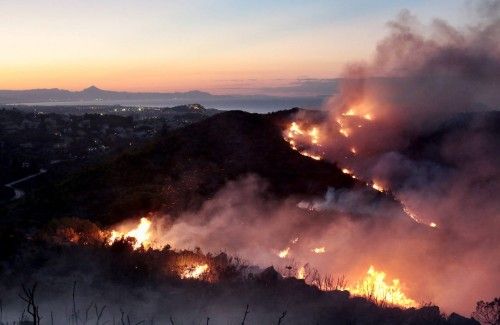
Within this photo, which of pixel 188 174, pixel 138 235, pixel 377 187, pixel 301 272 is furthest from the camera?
pixel 188 174

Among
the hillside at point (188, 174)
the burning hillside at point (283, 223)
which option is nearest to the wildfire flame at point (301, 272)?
the burning hillside at point (283, 223)

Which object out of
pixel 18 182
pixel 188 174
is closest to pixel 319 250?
pixel 188 174

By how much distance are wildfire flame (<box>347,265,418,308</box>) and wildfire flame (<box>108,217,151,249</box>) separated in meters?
7.73

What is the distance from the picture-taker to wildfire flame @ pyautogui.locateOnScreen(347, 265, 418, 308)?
587 inches

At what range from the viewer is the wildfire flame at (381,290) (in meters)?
14.9

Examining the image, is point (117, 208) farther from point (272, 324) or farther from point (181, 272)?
point (272, 324)

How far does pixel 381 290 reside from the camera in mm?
16359

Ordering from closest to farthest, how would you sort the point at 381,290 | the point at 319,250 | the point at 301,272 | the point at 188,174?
the point at 381,290 → the point at 301,272 → the point at 319,250 → the point at 188,174

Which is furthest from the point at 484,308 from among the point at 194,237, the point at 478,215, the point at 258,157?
the point at 258,157

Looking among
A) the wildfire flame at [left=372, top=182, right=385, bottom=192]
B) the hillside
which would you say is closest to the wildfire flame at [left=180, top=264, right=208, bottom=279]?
the hillside

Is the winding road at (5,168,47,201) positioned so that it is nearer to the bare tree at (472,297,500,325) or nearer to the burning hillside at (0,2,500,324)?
the burning hillside at (0,2,500,324)

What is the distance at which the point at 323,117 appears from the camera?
137 ft

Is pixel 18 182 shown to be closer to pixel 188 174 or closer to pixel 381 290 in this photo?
pixel 188 174

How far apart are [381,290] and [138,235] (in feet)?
32.0
